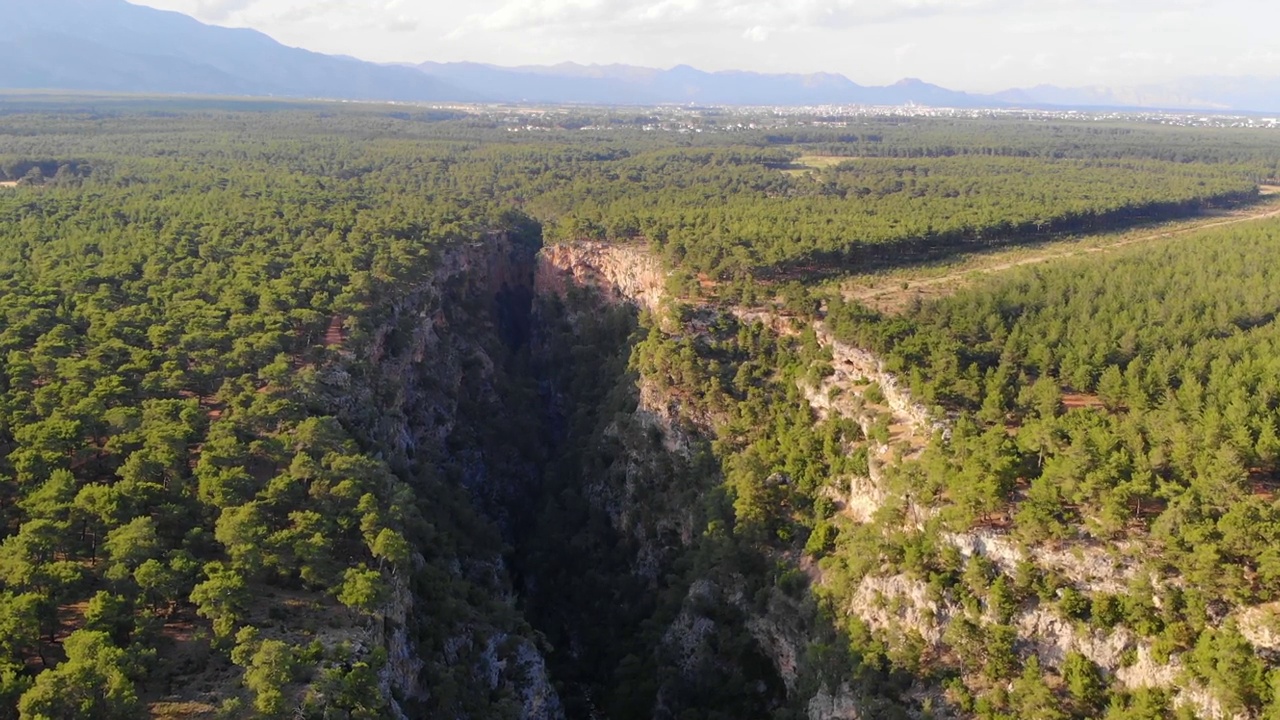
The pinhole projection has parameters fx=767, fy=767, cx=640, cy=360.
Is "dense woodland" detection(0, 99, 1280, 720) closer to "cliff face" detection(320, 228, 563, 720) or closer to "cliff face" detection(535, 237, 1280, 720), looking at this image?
"cliff face" detection(320, 228, 563, 720)

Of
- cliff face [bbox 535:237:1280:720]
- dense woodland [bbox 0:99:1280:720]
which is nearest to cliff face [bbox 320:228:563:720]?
dense woodland [bbox 0:99:1280:720]

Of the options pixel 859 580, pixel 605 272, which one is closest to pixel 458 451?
pixel 605 272

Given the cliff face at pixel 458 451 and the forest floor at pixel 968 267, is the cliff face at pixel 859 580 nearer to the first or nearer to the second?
the cliff face at pixel 458 451

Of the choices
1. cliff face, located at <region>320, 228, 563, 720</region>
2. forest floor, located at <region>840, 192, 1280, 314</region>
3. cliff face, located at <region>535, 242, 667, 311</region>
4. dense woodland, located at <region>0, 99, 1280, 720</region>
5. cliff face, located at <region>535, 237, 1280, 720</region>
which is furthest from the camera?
cliff face, located at <region>535, 242, 667, 311</region>

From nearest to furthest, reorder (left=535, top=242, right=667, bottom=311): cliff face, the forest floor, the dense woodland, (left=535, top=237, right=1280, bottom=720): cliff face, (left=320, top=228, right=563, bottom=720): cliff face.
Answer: the dense woodland
(left=535, top=237, right=1280, bottom=720): cliff face
(left=320, top=228, right=563, bottom=720): cliff face
the forest floor
(left=535, top=242, right=667, bottom=311): cliff face

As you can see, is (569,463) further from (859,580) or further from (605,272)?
(859,580)

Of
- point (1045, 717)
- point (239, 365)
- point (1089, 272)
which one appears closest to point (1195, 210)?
point (1089, 272)

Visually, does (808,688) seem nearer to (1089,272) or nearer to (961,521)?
(961,521)
